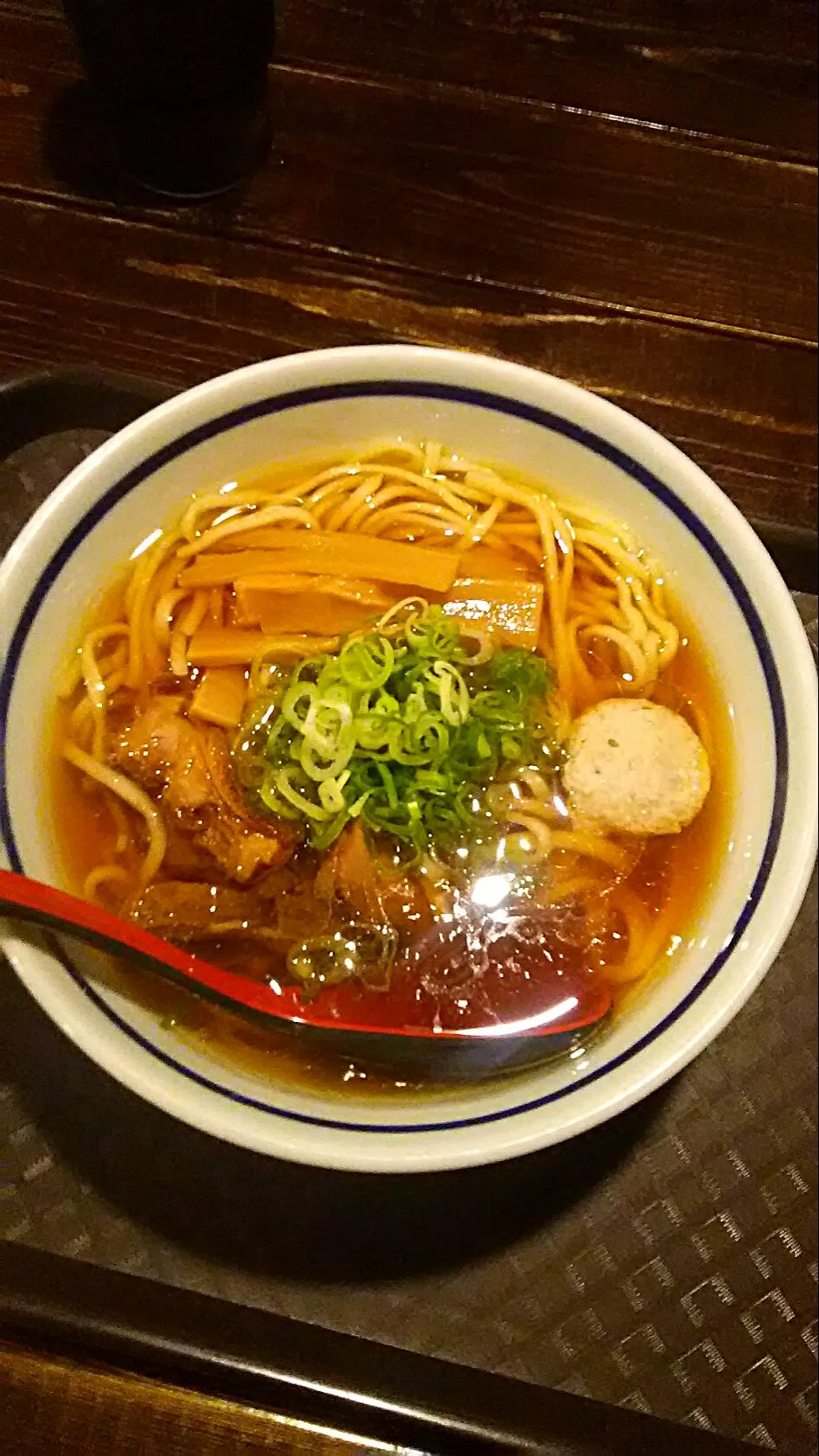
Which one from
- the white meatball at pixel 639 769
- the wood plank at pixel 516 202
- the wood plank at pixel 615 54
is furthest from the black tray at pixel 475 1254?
the wood plank at pixel 615 54

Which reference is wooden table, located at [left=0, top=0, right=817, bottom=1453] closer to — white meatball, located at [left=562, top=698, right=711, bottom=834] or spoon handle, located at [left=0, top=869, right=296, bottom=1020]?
white meatball, located at [left=562, top=698, right=711, bottom=834]

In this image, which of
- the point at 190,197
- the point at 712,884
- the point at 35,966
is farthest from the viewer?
the point at 190,197

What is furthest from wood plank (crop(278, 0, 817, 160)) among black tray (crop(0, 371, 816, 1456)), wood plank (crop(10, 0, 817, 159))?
black tray (crop(0, 371, 816, 1456))

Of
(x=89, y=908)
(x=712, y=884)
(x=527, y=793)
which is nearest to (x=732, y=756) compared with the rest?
(x=712, y=884)

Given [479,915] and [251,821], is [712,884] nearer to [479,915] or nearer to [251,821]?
[479,915]

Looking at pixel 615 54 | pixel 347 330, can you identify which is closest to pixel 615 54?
pixel 615 54

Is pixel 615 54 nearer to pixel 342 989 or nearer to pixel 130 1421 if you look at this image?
pixel 342 989
